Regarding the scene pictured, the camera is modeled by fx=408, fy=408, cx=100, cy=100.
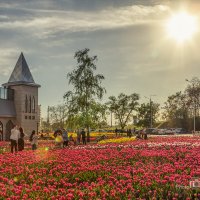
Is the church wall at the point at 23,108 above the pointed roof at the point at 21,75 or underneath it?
underneath

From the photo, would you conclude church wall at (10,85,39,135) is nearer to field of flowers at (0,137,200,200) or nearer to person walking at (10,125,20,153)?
person walking at (10,125,20,153)

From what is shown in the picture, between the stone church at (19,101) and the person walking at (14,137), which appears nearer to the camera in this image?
the person walking at (14,137)

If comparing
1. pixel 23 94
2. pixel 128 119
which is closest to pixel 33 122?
pixel 23 94

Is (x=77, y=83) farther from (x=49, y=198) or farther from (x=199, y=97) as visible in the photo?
(x=199, y=97)

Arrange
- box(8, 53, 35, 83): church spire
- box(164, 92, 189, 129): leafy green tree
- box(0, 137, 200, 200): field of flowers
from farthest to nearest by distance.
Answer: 1. box(164, 92, 189, 129): leafy green tree
2. box(8, 53, 35, 83): church spire
3. box(0, 137, 200, 200): field of flowers

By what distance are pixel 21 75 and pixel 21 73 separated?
0.27 meters

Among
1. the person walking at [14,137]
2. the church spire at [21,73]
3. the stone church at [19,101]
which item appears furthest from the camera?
the church spire at [21,73]

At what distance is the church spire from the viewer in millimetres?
55000

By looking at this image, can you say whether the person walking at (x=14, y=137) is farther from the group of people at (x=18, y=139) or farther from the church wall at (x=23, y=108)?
the church wall at (x=23, y=108)

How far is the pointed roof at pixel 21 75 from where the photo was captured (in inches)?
2155

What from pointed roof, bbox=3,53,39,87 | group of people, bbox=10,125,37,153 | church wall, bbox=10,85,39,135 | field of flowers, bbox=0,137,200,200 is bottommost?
field of flowers, bbox=0,137,200,200

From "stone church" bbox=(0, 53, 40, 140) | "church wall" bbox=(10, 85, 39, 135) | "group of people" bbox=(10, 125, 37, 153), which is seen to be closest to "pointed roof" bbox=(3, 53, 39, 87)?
"stone church" bbox=(0, 53, 40, 140)

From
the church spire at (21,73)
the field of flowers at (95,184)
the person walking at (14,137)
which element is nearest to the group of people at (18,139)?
the person walking at (14,137)

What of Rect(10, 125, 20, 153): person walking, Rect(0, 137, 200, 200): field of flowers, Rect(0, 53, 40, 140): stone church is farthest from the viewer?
Rect(0, 53, 40, 140): stone church
